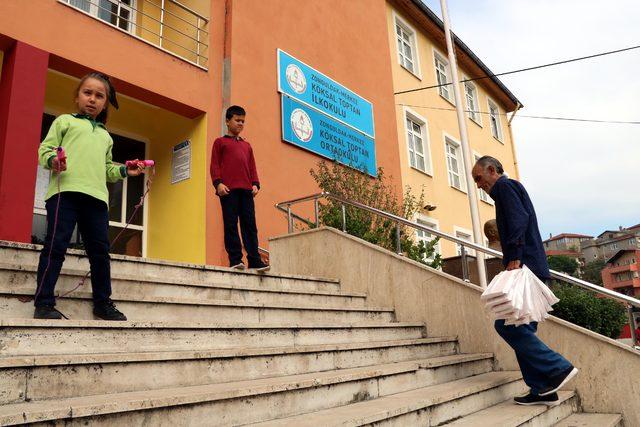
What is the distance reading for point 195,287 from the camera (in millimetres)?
4129

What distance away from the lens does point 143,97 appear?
729cm

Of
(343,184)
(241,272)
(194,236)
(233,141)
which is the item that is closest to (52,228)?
(241,272)

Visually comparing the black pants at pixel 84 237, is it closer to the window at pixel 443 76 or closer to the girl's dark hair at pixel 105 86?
the girl's dark hair at pixel 105 86

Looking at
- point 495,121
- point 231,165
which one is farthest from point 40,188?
point 495,121

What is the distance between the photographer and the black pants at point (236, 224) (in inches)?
208

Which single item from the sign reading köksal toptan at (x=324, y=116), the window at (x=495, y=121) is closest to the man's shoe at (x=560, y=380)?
the sign reading köksal toptan at (x=324, y=116)

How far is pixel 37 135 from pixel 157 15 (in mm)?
3762

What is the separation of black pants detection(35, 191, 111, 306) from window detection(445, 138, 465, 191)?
527 inches

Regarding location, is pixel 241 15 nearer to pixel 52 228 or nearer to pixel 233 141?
pixel 233 141

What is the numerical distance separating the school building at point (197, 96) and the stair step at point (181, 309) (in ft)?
9.39

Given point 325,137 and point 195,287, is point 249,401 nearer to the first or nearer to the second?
point 195,287

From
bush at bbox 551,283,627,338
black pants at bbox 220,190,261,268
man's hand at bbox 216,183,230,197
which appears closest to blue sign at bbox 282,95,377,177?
black pants at bbox 220,190,261,268

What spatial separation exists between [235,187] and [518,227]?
2.99 metres

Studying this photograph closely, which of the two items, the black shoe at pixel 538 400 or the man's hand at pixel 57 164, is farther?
the black shoe at pixel 538 400
